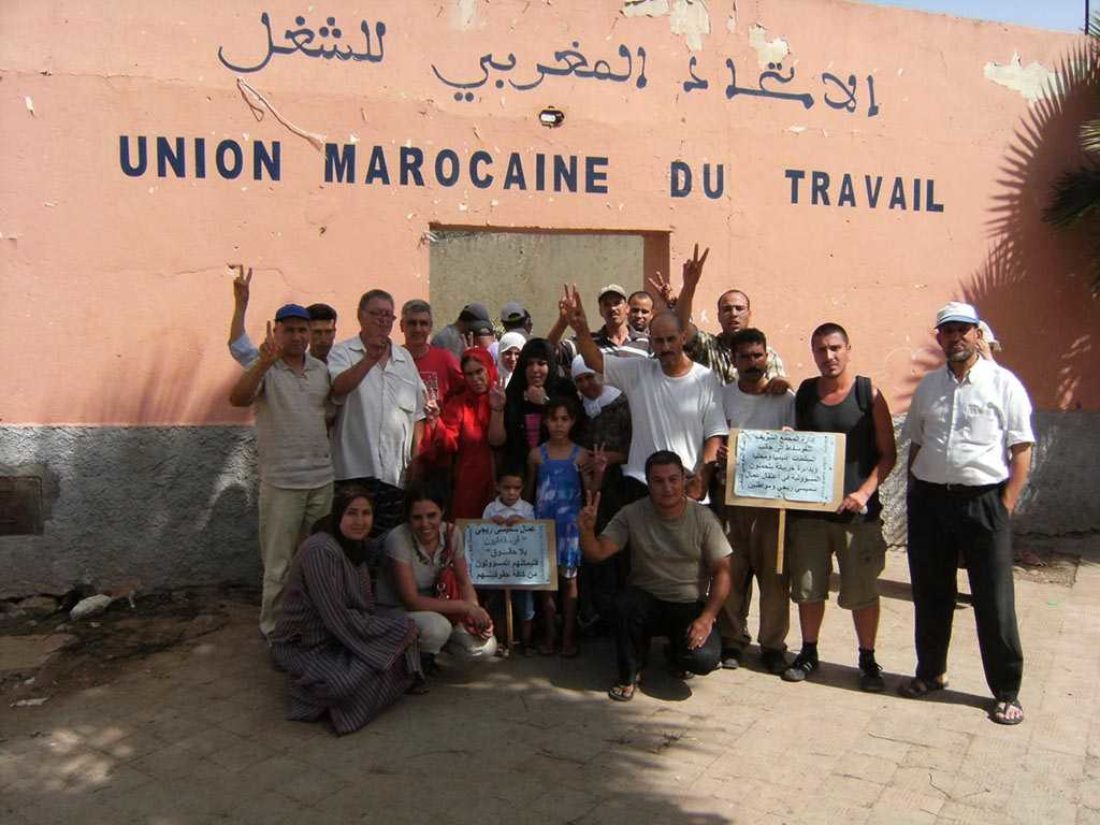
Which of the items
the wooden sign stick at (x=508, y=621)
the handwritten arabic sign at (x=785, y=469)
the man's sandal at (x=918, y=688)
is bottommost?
the man's sandal at (x=918, y=688)

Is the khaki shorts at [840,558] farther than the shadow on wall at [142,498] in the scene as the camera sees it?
No

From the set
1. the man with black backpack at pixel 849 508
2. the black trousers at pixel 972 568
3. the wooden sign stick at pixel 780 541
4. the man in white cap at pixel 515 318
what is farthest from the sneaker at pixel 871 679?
the man in white cap at pixel 515 318

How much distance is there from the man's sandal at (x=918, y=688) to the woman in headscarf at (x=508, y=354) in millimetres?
2574

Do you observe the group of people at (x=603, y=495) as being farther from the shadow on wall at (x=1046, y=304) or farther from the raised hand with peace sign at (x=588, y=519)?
the shadow on wall at (x=1046, y=304)

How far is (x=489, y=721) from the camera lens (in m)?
4.38

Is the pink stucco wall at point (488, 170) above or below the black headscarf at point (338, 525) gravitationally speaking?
above

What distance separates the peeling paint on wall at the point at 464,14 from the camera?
639 centimetres

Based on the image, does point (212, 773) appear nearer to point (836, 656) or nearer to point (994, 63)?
point (836, 656)

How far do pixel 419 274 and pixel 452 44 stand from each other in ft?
4.82

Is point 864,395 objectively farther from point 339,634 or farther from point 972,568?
point 339,634

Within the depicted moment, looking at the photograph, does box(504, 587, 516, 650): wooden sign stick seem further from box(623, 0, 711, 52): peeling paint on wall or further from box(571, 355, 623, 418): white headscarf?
box(623, 0, 711, 52): peeling paint on wall

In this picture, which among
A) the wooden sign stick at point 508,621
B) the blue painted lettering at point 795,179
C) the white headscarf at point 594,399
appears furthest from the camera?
the blue painted lettering at point 795,179

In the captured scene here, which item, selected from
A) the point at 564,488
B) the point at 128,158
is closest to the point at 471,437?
the point at 564,488

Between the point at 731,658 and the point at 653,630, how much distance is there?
1.91 feet
